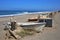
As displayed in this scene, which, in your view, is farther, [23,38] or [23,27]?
[23,27]

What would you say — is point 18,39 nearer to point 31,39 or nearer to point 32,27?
point 31,39

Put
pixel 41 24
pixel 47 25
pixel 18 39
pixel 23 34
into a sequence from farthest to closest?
pixel 47 25
pixel 41 24
pixel 23 34
pixel 18 39

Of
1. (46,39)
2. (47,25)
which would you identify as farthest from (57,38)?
(47,25)

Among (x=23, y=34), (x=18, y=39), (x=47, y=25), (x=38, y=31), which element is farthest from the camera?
(x=47, y=25)

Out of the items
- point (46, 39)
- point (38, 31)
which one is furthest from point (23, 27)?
point (46, 39)

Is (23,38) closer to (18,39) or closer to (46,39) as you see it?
(18,39)

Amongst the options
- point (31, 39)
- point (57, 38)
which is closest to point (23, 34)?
point (31, 39)

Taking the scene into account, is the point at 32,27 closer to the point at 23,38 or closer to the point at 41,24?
the point at 41,24

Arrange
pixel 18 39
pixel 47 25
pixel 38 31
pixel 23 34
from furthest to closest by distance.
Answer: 1. pixel 47 25
2. pixel 38 31
3. pixel 23 34
4. pixel 18 39

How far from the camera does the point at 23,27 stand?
981cm

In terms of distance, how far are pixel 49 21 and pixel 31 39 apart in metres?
4.25

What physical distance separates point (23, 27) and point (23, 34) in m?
1.28

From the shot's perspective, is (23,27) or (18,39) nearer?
(18,39)

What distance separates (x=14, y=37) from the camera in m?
7.72
